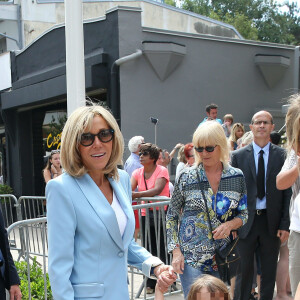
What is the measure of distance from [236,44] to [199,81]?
1723mm

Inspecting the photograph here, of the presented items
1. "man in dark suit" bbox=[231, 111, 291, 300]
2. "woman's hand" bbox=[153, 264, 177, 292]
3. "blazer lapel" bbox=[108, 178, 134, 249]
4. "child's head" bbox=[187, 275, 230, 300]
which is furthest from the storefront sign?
"child's head" bbox=[187, 275, 230, 300]

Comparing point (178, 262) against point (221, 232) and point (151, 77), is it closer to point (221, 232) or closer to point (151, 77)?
point (221, 232)

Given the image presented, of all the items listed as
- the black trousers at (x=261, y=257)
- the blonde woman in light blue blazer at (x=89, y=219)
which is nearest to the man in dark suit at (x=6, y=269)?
the blonde woman in light blue blazer at (x=89, y=219)

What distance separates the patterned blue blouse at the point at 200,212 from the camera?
11.5 ft

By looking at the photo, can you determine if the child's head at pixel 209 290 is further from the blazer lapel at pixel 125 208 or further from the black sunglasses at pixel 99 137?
the black sunglasses at pixel 99 137

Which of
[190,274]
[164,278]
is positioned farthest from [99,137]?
[190,274]

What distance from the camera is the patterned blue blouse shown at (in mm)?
3516

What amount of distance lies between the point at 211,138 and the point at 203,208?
0.56 metres

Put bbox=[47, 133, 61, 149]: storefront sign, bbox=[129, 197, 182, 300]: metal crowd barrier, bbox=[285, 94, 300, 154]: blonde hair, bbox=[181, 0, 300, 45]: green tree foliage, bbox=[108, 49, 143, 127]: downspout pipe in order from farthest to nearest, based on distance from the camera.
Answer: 1. bbox=[181, 0, 300, 45]: green tree foliage
2. bbox=[47, 133, 61, 149]: storefront sign
3. bbox=[108, 49, 143, 127]: downspout pipe
4. bbox=[129, 197, 182, 300]: metal crowd barrier
5. bbox=[285, 94, 300, 154]: blonde hair

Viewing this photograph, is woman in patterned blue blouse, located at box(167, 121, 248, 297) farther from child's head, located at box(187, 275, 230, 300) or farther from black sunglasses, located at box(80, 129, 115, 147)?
black sunglasses, located at box(80, 129, 115, 147)

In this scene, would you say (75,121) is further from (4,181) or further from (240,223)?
(4,181)

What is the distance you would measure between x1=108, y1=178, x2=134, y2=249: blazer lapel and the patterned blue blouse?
1.07 m

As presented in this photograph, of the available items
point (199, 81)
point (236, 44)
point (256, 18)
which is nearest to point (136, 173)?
point (199, 81)

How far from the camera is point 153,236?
5930 mm
